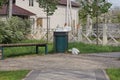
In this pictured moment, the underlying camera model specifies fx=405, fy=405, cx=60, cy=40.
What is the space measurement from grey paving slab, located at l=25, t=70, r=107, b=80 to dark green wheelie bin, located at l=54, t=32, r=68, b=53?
7.42 metres

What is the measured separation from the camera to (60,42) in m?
20.7

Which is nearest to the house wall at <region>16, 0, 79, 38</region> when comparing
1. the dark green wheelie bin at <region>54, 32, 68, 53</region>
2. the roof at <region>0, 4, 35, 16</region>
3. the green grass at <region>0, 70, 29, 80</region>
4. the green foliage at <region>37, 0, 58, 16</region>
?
the roof at <region>0, 4, 35, 16</region>

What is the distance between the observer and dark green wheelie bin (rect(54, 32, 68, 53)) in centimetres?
2058

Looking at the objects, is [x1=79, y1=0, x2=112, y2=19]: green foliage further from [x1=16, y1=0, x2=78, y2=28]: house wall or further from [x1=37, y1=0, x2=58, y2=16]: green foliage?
[x1=16, y1=0, x2=78, y2=28]: house wall

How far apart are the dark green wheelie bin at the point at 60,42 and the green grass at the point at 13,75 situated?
7520 millimetres

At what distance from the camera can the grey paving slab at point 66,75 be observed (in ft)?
38.0

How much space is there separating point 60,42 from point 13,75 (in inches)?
341

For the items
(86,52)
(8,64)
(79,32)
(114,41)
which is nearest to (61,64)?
(8,64)

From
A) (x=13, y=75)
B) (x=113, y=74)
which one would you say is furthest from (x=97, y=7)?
(x=13, y=75)

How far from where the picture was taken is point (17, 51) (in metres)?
21.1

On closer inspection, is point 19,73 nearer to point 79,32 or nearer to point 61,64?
point 61,64

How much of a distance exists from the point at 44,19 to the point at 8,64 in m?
32.7

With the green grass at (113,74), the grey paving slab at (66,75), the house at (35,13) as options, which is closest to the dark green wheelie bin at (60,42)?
the grey paving slab at (66,75)

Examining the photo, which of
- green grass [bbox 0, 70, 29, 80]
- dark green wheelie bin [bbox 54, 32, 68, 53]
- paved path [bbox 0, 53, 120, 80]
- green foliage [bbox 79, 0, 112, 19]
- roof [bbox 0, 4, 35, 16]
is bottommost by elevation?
green grass [bbox 0, 70, 29, 80]
